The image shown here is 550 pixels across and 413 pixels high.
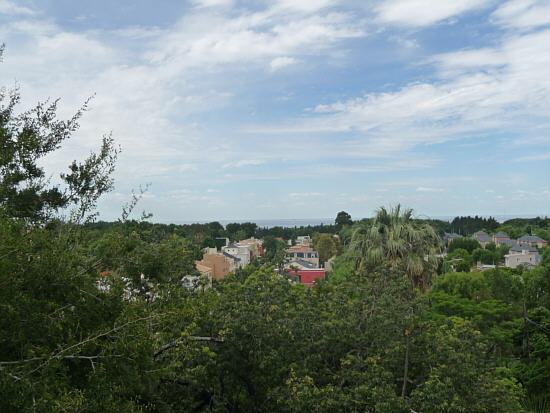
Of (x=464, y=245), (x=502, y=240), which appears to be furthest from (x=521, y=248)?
(x=502, y=240)

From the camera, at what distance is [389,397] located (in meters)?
7.19

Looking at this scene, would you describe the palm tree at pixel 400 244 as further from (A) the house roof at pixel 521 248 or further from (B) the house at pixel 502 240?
(B) the house at pixel 502 240

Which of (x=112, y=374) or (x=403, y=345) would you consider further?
(x=403, y=345)

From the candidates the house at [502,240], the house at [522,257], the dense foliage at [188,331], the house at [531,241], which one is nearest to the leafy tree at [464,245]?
the house at [522,257]

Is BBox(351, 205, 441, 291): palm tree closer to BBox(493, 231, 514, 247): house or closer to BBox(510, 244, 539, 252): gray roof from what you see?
BBox(510, 244, 539, 252): gray roof

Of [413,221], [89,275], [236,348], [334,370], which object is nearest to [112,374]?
[89,275]

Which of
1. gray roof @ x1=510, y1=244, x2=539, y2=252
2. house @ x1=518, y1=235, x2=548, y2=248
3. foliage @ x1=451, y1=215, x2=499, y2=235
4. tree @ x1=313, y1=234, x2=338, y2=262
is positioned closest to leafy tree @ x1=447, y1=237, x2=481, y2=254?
gray roof @ x1=510, y1=244, x2=539, y2=252

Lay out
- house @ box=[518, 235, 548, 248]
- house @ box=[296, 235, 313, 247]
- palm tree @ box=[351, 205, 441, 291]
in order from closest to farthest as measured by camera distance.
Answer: palm tree @ box=[351, 205, 441, 291]
house @ box=[518, 235, 548, 248]
house @ box=[296, 235, 313, 247]

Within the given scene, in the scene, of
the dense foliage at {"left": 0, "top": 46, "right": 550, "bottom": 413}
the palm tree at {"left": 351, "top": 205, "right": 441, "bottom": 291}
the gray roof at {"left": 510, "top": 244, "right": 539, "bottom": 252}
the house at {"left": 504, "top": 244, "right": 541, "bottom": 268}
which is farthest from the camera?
the gray roof at {"left": 510, "top": 244, "right": 539, "bottom": 252}

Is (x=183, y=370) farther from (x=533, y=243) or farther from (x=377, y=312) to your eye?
(x=533, y=243)

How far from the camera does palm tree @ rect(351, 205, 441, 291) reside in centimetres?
1381

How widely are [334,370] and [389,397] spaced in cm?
176

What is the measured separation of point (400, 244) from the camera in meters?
13.8

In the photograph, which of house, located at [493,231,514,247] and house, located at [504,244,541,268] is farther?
house, located at [493,231,514,247]
